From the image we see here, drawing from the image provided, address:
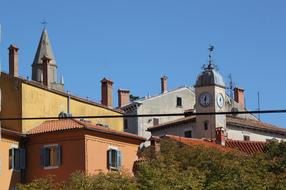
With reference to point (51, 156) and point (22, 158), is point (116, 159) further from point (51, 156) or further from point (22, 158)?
point (22, 158)

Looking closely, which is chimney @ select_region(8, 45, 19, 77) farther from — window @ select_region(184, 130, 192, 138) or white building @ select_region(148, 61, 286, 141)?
window @ select_region(184, 130, 192, 138)

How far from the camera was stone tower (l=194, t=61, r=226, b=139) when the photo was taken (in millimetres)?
76750

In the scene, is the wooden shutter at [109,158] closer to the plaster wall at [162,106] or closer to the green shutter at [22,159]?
the green shutter at [22,159]

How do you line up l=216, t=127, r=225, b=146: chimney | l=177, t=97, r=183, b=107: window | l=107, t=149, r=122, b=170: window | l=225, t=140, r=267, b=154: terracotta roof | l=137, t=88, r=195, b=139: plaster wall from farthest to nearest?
l=177, t=97, r=183, b=107: window → l=137, t=88, r=195, b=139: plaster wall → l=216, t=127, r=225, b=146: chimney → l=225, t=140, r=267, b=154: terracotta roof → l=107, t=149, r=122, b=170: window

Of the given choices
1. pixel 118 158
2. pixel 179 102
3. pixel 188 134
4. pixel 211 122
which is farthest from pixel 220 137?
pixel 179 102

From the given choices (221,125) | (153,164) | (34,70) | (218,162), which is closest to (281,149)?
(218,162)

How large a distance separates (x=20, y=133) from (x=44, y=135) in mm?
1650

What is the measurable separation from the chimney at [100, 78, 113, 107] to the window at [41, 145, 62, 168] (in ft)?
41.2

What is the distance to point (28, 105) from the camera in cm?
5947

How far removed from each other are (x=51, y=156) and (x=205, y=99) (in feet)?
79.0

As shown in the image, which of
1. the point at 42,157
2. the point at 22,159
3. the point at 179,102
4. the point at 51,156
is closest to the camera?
the point at 51,156

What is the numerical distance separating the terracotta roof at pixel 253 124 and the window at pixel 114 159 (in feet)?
75.6

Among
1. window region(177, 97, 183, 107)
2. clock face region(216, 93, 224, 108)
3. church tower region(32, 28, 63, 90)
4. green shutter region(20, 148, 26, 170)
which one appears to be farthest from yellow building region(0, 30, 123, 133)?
church tower region(32, 28, 63, 90)

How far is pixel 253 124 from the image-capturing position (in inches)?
3241
